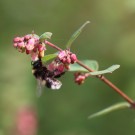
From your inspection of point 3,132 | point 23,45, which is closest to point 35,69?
point 23,45

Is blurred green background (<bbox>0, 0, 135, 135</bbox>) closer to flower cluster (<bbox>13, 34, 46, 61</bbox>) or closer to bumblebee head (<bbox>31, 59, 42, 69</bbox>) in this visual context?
bumblebee head (<bbox>31, 59, 42, 69</bbox>)

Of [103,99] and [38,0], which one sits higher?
[38,0]

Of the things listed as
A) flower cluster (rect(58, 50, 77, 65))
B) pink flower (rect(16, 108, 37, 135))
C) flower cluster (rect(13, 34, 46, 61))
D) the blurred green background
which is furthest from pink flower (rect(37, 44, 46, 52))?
pink flower (rect(16, 108, 37, 135))

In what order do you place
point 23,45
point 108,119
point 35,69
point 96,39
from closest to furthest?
point 23,45, point 35,69, point 108,119, point 96,39

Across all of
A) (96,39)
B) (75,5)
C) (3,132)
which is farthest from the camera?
(75,5)

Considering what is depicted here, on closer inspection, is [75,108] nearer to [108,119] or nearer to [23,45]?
[108,119]

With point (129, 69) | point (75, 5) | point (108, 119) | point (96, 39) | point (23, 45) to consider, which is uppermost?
point (75, 5)

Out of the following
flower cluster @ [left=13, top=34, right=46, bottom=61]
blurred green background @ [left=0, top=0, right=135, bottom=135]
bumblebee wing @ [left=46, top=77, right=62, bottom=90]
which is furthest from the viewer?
blurred green background @ [left=0, top=0, right=135, bottom=135]

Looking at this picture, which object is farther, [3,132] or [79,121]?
[79,121]
